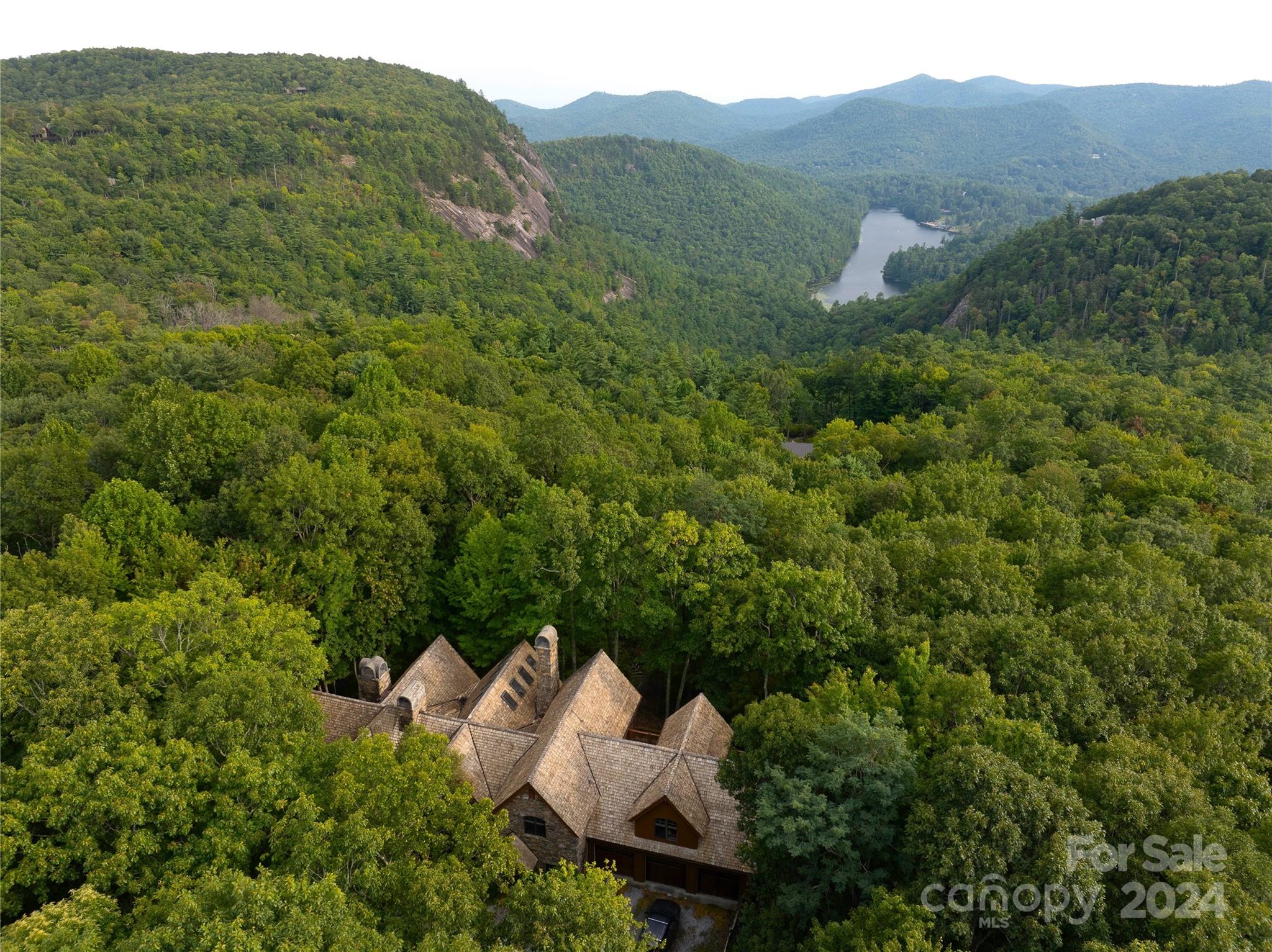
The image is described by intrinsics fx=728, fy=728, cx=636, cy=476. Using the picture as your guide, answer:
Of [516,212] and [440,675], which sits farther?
[516,212]

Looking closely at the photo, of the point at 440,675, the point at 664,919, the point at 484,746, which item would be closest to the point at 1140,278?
the point at 440,675

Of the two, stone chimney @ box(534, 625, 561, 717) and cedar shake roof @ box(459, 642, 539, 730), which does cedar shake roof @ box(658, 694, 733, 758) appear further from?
cedar shake roof @ box(459, 642, 539, 730)

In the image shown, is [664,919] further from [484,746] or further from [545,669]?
[545,669]

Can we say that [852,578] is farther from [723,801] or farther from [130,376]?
[130,376]

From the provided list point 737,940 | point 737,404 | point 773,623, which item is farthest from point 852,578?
point 737,404

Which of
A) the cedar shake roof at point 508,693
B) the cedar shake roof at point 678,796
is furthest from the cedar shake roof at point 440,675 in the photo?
the cedar shake roof at point 678,796

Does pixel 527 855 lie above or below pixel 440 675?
below
